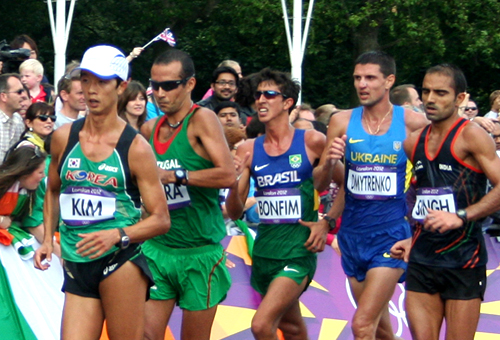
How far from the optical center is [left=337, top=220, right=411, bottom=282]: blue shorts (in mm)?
6398

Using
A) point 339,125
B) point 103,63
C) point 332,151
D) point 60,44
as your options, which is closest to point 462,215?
point 332,151

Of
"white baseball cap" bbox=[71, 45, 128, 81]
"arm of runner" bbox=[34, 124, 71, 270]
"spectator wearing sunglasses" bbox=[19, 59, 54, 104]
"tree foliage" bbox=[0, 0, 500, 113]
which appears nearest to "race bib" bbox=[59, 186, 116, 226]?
"arm of runner" bbox=[34, 124, 71, 270]

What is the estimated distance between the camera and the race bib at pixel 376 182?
6422mm

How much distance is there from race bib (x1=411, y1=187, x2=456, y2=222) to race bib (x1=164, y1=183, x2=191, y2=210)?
1.47 metres

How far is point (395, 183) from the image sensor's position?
644cm

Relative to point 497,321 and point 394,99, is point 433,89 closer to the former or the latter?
point 497,321

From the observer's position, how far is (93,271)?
488 centimetres

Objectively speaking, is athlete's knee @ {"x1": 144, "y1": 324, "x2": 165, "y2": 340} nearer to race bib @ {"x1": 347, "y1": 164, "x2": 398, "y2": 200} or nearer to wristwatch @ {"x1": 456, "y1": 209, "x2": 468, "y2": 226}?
race bib @ {"x1": 347, "y1": 164, "x2": 398, "y2": 200}

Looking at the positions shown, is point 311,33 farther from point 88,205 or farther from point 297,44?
point 88,205

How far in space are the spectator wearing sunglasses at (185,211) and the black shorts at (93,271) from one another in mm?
946

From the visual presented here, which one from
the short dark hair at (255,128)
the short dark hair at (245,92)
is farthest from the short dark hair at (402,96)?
the short dark hair at (255,128)

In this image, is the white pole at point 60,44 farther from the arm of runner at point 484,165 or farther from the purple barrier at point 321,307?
the arm of runner at point 484,165

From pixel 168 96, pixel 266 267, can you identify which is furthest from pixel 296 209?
pixel 168 96

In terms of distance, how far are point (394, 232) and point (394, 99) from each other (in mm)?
3536
